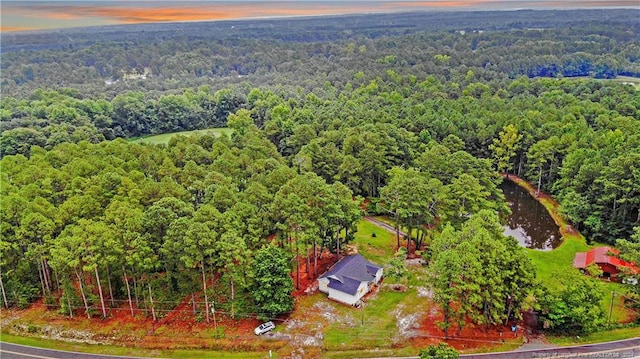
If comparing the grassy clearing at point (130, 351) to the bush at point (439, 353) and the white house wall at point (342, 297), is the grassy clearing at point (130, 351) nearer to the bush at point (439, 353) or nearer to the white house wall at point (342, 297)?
the white house wall at point (342, 297)

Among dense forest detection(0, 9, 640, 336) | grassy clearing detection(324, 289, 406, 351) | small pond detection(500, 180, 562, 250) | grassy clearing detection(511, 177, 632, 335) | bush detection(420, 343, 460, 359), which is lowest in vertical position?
small pond detection(500, 180, 562, 250)

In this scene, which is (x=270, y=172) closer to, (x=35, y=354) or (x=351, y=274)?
(x=351, y=274)

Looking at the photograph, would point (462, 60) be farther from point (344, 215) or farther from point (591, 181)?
point (344, 215)

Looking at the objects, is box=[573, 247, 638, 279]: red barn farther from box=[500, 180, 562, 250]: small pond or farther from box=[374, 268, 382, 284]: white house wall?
box=[374, 268, 382, 284]: white house wall

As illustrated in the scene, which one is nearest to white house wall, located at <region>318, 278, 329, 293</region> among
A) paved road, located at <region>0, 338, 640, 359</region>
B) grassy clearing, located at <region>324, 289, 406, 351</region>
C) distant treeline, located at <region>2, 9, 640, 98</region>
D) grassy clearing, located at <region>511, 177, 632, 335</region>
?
grassy clearing, located at <region>324, 289, 406, 351</region>

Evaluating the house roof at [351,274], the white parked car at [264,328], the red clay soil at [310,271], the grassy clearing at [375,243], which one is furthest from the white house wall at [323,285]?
the grassy clearing at [375,243]

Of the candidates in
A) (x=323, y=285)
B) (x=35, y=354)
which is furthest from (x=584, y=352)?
(x=35, y=354)
